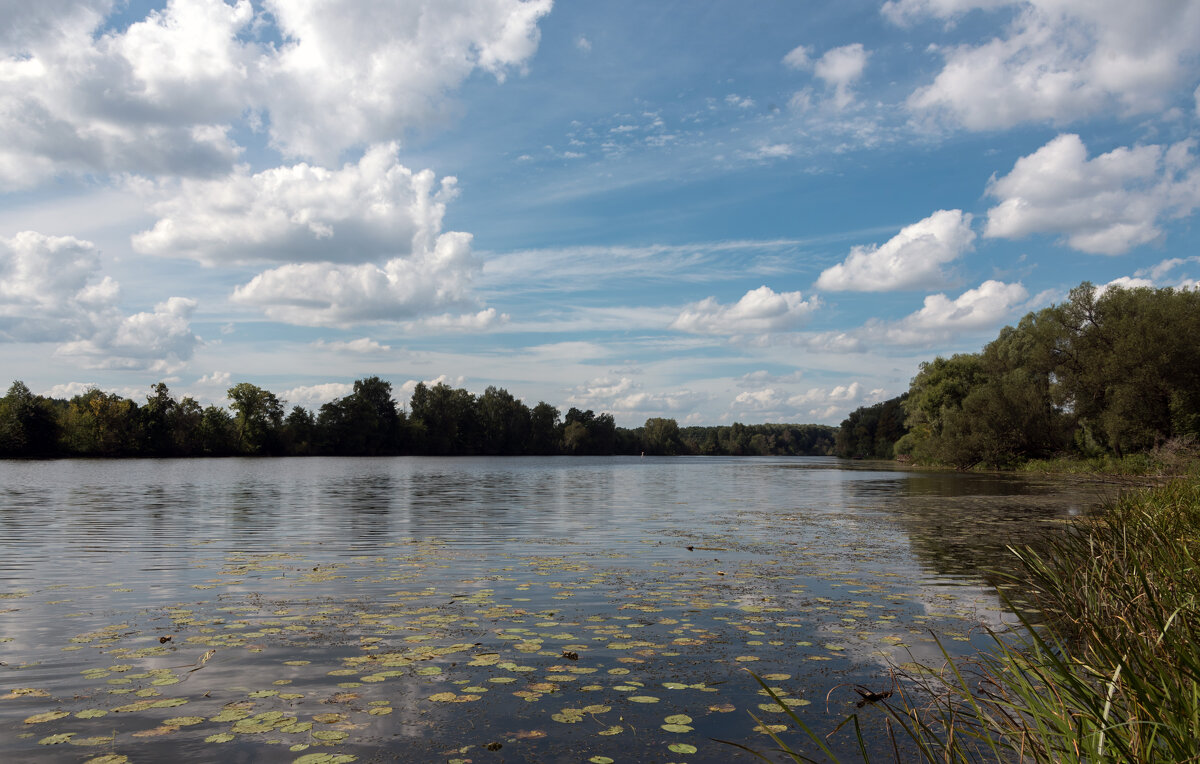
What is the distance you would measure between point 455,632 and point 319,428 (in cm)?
12820

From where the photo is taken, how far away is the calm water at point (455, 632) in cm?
596

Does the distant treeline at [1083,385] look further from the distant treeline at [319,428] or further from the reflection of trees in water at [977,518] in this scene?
the distant treeline at [319,428]

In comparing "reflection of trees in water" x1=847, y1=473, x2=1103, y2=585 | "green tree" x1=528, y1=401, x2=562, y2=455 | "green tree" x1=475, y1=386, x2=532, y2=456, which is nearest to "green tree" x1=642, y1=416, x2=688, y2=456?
"green tree" x1=528, y1=401, x2=562, y2=455

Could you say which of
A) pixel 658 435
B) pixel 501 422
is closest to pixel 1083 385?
pixel 501 422

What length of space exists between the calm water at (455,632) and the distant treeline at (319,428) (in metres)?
90.8

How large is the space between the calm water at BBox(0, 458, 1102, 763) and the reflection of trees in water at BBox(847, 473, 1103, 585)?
0.68 feet

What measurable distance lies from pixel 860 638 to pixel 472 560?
28.1 feet

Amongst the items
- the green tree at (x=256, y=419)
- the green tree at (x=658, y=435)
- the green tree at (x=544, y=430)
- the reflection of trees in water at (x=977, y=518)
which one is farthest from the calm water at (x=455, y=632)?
the green tree at (x=658, y=435)

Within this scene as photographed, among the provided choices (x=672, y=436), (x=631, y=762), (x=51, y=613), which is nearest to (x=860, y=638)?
Result: (x=631, y=762)

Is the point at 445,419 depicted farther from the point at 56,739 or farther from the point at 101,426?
the point at 56,739

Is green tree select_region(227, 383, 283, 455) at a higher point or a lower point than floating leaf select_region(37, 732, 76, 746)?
higher

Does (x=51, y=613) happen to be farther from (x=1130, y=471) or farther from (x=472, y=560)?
(x=1130, y=471)

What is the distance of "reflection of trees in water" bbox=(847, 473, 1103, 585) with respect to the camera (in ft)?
49.6

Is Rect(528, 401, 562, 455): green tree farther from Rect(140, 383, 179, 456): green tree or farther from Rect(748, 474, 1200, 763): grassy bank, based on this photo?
Rect(748, 474, 1200, 763): grassy bank
